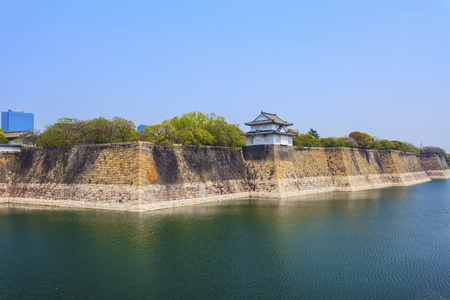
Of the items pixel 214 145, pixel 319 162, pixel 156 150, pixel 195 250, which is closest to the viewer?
pixel 195 250

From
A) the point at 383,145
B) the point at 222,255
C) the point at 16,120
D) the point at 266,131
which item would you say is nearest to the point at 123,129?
the point at 266,131

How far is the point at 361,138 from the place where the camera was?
49219mm

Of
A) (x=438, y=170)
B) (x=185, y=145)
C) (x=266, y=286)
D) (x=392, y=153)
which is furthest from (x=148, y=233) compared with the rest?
(x=438, y=170)

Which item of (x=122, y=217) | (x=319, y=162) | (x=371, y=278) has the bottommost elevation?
(x=371, y=278)

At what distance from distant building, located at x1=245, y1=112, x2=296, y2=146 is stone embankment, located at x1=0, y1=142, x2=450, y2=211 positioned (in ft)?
2.69

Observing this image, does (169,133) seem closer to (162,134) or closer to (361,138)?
(162,134)

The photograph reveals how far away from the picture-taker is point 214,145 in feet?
96.5

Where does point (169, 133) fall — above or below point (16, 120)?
below

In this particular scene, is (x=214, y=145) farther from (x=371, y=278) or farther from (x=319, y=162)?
(x=371, y=278)

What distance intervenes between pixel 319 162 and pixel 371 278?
25751 mm

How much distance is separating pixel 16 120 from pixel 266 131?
10132cm

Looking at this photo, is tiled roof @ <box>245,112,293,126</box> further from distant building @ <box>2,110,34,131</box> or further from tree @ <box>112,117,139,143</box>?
distant building @ <box>2,110,34,131</box>

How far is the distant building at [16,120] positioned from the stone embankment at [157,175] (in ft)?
290

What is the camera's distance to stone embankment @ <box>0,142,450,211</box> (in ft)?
68.0
